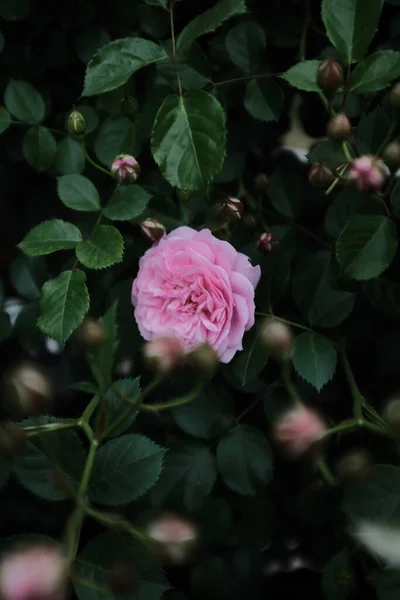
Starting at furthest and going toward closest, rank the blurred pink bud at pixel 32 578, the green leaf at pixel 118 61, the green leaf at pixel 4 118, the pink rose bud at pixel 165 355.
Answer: the green leaf at pixel 4 118 < the green leaf at pixel 118 61 < the pink rose bud at pixel 165 355 < the blurred pink bud at pixel 32 578

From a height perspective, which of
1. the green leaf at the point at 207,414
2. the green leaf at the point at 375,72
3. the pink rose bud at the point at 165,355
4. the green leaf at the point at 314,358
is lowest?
the green leaf at the point at 207,414

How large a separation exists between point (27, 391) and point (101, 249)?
0.19 metres

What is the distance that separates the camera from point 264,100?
2.19ft

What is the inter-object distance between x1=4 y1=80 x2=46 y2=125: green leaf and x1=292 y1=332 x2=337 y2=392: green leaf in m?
0.37

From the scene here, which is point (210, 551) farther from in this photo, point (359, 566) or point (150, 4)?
point (150, 4)

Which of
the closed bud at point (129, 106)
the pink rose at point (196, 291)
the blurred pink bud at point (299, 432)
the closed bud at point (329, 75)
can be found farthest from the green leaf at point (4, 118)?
the blurred pink bud at point (299, 432)

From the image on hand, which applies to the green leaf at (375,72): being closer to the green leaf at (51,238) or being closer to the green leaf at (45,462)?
the green leaf at (51,238)

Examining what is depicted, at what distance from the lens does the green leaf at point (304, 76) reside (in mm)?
570

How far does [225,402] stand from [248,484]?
0.09 meters

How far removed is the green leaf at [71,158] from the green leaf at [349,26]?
28cm

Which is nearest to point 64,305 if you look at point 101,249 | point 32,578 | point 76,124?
point 101,249

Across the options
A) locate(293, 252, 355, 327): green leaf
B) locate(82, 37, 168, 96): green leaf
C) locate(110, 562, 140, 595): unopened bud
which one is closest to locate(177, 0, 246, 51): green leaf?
locate(82, 37, 168, 96): green leaf

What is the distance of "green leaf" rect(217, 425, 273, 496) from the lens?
0.64 m

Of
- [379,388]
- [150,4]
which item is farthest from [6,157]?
[379,388]
